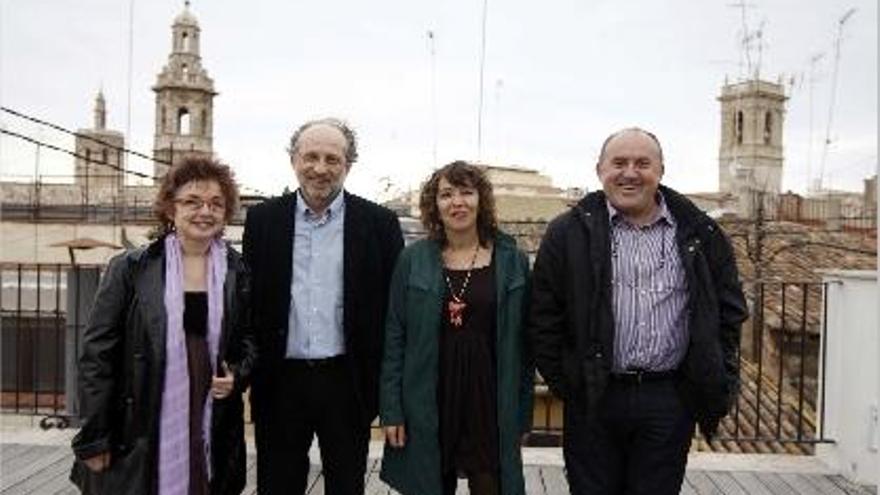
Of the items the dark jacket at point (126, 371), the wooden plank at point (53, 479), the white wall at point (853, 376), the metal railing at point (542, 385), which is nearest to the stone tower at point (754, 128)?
the metal railing at point (542, 385)

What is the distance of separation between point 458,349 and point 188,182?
105cm

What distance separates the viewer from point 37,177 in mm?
25906

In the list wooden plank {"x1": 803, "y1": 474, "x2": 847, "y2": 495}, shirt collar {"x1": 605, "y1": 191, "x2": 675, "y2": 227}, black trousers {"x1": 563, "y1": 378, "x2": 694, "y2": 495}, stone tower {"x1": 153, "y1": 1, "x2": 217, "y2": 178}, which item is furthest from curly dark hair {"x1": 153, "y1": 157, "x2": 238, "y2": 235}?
stone tower {"x1": 153, "y1": 1, "x2": 217, "y2": 178}

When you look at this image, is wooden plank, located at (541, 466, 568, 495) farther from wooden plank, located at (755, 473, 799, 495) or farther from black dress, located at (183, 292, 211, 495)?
black dress, located at (183, 292, 211, 495)

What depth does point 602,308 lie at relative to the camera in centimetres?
280

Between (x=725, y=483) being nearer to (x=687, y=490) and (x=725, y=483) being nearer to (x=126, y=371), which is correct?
Result: (x=687, y=490)

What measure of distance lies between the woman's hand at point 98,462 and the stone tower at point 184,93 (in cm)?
5530

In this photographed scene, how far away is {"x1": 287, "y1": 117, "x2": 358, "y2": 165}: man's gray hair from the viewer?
3076 mm

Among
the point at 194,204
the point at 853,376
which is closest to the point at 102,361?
the point at 194,204

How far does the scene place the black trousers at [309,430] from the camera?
121 inches

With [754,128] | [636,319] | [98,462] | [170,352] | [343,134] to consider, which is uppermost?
[754,128]

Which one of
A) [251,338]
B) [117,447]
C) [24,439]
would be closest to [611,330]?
[251,338]

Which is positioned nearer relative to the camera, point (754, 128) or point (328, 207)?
point (328, 207)

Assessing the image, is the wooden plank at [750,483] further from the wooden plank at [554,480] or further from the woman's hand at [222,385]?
the woman's hand at [222,385]
